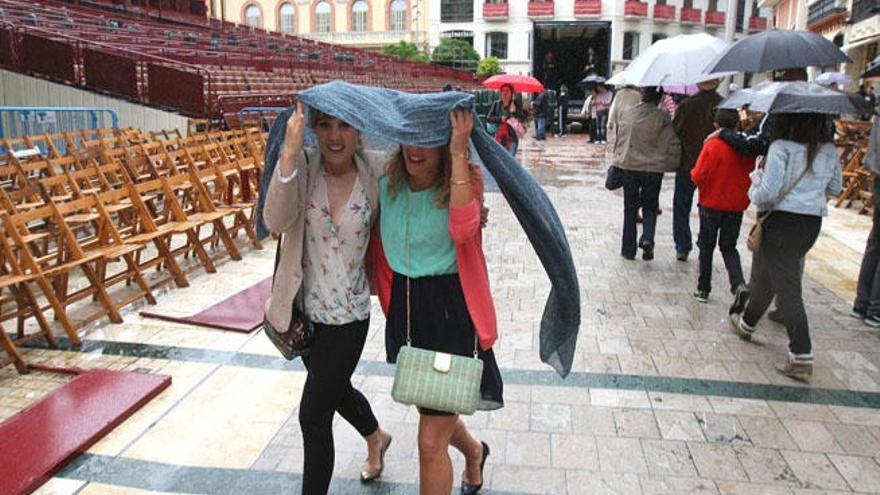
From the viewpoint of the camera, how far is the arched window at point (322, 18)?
57656 millimetres

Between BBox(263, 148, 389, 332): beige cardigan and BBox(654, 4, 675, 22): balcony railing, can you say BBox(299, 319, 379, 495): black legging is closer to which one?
BBox(263, 148, 389, 332): beige cardigan

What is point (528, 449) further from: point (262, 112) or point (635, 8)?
point (635, 8)

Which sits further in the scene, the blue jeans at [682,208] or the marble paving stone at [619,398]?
the blue jeans at [682,208]

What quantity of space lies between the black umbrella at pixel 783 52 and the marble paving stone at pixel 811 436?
→ 2.24 metres

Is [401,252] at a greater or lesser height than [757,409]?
greater

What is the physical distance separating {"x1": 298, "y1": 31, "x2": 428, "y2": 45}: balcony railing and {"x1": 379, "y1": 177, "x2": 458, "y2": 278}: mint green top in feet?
182

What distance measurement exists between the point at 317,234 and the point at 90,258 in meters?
3.03

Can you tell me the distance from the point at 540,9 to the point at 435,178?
52.6 metres

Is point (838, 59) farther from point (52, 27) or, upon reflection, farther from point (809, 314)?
point (52, 27)

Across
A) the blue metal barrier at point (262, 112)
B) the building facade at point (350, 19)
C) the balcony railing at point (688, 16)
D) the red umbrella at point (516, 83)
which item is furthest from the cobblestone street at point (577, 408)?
the balcony railing at point (688, 16)

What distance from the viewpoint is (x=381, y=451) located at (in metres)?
3.00

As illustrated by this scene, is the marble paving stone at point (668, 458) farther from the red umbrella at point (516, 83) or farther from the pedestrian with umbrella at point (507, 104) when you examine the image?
the red umbrella at point (516, 83)

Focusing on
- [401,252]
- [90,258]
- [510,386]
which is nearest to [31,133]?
[90,258]

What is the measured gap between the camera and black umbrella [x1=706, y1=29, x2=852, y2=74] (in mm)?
4355
